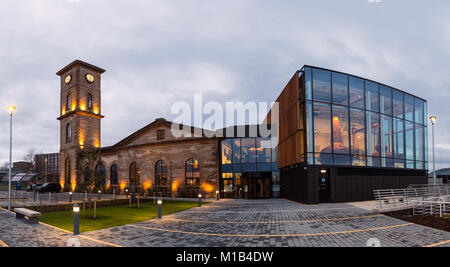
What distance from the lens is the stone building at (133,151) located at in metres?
30.3

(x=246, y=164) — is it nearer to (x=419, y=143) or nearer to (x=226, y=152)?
(x=226, y=152)

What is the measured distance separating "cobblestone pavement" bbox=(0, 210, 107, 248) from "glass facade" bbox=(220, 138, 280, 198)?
1933 centimetres

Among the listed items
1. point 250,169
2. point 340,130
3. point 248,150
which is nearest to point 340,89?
point 340,130

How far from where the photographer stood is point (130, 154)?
36.6 metres

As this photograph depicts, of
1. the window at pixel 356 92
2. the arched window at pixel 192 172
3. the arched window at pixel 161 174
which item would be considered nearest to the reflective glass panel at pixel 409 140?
the window at pixel 356 92

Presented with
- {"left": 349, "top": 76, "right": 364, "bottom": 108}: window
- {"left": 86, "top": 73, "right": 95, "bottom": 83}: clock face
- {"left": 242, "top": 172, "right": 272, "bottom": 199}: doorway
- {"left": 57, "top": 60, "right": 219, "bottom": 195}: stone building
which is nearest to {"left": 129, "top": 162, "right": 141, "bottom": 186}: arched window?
{"left": 57, "top": 60, "right": 219, "bottom": 195}: stone building

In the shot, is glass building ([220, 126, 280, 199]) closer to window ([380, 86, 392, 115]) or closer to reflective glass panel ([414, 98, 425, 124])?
window ([380, 86, 392, 115])

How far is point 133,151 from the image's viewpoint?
36312mm

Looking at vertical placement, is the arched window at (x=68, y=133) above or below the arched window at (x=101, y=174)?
above

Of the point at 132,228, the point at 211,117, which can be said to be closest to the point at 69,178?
the point at 211,117

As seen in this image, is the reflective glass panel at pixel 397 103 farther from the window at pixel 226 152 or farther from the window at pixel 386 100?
the window at pixel 226 152

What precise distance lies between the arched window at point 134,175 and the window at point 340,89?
89.6ft

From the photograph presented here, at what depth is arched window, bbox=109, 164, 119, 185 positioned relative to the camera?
126 feet
